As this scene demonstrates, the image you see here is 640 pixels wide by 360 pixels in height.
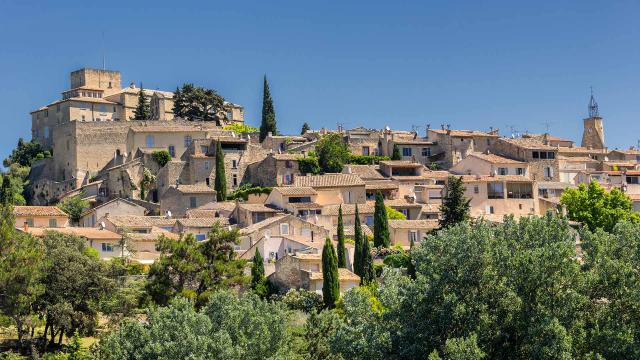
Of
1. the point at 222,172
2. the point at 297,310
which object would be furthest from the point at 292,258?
the point at 222,172

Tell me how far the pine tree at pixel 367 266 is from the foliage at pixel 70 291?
53.5ft

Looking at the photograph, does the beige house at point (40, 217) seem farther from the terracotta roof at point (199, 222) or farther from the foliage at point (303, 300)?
the foliage at point (303, 300)

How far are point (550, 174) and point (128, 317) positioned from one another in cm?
4964

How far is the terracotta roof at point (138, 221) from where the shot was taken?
70.5 m

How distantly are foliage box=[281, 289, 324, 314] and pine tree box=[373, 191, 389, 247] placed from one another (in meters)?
11.6

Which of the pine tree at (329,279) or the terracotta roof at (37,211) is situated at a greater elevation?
the terracotta roof at (37,211)

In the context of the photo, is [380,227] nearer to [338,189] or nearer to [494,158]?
[338,189]

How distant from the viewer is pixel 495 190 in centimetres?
8012

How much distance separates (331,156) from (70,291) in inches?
1571

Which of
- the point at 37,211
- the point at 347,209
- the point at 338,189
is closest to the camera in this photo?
the point at 37,211

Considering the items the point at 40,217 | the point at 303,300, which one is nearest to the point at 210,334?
the point at 303,300

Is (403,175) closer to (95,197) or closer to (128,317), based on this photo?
(95,197)

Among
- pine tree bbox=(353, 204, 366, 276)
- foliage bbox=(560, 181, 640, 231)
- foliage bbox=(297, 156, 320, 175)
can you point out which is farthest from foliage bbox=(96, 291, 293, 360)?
foliage bbox=(297, 156, 320, 175)

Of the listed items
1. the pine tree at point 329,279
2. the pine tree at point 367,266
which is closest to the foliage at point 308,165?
the pine tree at point 367,266
